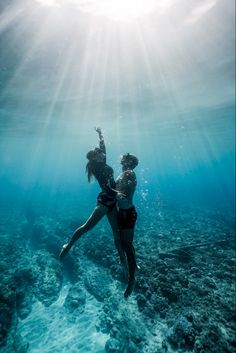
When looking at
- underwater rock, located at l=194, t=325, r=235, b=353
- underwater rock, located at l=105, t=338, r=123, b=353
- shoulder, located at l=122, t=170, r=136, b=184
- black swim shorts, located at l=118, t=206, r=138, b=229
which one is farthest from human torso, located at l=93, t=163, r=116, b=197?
underwater rock, located at l=194, t=325, r=235, b=353

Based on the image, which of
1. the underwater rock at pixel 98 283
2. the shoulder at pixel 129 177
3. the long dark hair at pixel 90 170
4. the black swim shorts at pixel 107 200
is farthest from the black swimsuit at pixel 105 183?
the underwater rock at pixel 98 283

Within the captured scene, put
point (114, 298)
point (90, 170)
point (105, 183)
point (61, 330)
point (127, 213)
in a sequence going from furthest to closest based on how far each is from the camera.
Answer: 1. point (114, 298)
2. point (61, 330)
3. point (90, 170)
4. point (105, 183)
5. point (127, 213)

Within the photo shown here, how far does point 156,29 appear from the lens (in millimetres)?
11398

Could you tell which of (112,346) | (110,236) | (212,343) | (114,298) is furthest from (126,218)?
(110,236)

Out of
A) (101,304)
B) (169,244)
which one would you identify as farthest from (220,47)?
(101,304)

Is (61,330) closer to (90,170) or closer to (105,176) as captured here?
(90,170)

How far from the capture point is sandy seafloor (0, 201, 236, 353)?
9.92 m

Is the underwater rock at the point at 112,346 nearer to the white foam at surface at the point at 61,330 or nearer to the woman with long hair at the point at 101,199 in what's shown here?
the white foam at surface at the point at 61,330

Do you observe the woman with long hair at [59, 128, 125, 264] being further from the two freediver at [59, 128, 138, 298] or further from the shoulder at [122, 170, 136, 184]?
the shoulder at [122, 170, 136, 184]

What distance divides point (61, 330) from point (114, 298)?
276cm

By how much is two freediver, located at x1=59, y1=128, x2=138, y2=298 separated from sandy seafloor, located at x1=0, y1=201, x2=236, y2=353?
5.65 metres

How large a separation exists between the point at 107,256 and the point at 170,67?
12.8 meters

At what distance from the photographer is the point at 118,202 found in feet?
18.5

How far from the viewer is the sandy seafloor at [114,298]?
32.6 ft
